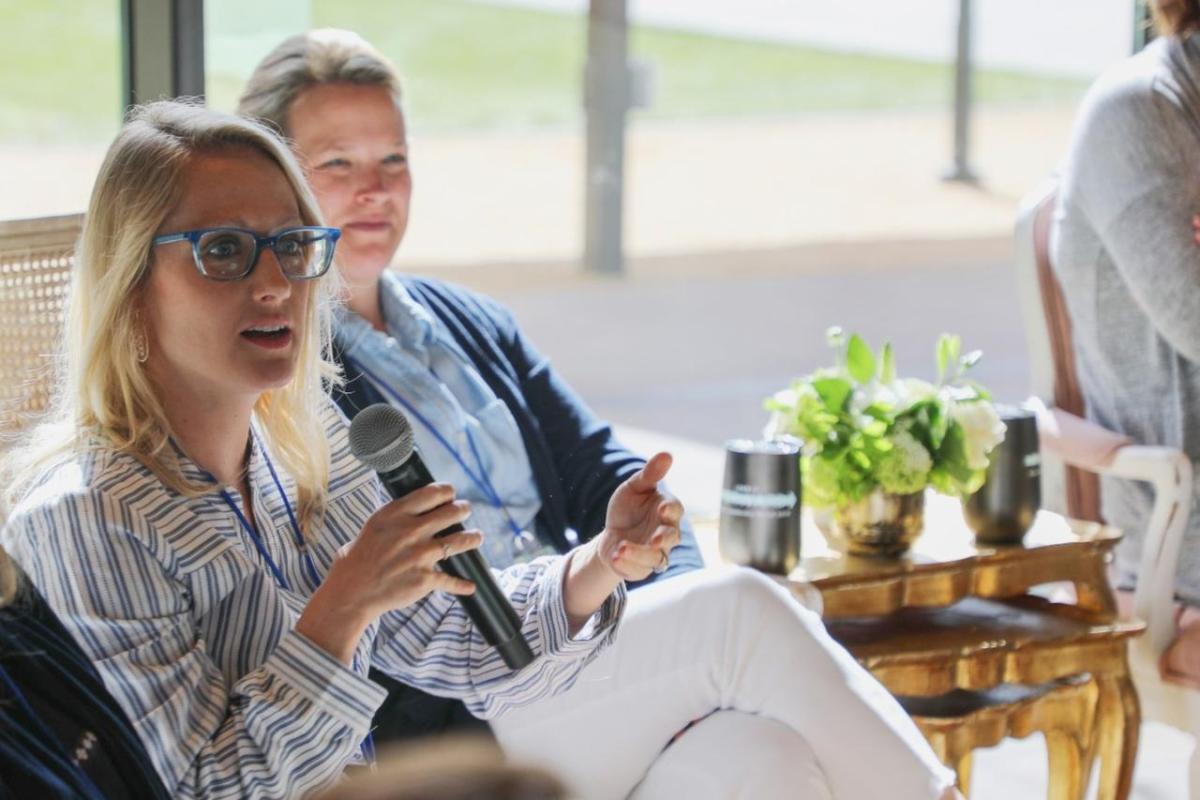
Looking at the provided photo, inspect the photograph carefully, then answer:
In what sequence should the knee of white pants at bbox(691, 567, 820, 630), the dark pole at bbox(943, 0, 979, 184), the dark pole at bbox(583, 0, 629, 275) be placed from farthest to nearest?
the dark pole at bbox(943, 0, 979, 184) → the dark pole at bbox(583, 0, 629, 275) → the knee of white pants at bbox(691, 567, 820, 630)

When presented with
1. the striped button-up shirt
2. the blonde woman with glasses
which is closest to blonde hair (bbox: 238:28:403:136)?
the blonde woman with glasses

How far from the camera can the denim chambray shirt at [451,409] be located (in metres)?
2.00

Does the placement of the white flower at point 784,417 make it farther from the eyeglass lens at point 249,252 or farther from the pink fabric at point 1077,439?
the eyeglass lens at point 249,252

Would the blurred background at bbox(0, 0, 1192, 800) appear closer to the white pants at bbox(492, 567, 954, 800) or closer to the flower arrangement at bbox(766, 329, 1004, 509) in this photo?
the flower arrangement at bbox(766, 329, 1004, 509)

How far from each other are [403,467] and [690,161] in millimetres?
2184

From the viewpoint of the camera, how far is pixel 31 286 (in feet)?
5.79

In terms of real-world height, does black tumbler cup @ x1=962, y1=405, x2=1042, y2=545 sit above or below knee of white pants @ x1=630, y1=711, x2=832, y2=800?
above

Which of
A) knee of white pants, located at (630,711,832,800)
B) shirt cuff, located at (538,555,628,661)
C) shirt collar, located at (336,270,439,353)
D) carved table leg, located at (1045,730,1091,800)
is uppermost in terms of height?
shirt collar, located at (336,270,439,353)

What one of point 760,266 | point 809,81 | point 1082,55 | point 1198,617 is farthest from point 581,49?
point 1082,55

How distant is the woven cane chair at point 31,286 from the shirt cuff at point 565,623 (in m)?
0.60

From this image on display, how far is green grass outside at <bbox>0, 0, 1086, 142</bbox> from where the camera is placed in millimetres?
2359

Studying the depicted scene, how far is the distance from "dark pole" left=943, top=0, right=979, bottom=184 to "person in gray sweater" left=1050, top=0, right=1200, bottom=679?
1.97 m

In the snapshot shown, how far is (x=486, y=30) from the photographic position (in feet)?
9.80

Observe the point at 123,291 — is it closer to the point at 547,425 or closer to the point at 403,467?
the point at 403,467
